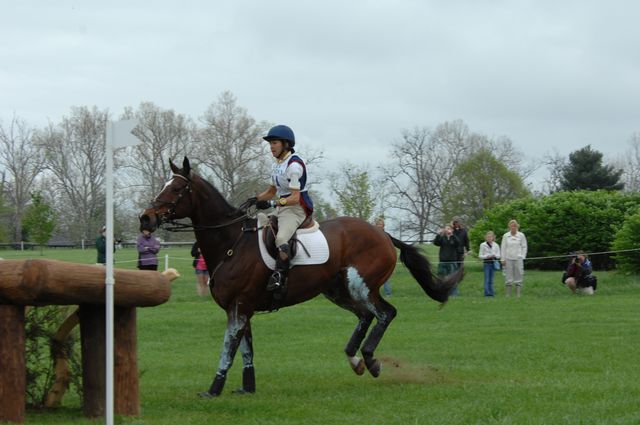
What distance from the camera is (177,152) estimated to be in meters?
73.8

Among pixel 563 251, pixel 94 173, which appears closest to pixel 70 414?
pixel 563 251

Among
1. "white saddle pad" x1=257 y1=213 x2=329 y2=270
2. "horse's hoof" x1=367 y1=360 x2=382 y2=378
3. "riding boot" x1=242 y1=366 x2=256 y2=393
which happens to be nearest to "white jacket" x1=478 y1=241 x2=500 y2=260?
"horse's hoof" x1=367 y1=360 x2=382 y2=378

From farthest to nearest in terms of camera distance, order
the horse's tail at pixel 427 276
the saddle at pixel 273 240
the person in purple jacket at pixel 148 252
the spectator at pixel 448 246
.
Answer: the spectator at pixel 448 246, the person in purple jacket at pixel 148 252, the horse's tail at pixel 427 276, the saddle at pixel 273 240

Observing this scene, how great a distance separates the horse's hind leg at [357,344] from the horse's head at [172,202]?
253cm

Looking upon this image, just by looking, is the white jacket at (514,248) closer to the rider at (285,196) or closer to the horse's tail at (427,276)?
the horse's tail at (427,276)

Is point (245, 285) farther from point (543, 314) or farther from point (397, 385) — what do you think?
point (543, 314)

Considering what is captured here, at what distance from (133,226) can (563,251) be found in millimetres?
46422

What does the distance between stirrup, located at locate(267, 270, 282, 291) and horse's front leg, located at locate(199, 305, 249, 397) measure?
420mm

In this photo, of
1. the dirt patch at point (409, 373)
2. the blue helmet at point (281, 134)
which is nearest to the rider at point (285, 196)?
the blue helmet at point (281, 134)

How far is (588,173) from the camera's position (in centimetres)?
5241

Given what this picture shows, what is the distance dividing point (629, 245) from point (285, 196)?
18621 millimetres

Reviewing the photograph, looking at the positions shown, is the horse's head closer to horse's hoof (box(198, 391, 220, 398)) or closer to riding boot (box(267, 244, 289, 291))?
riding boot (box(267, 244, 289, 291))

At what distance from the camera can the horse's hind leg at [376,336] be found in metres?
10.4

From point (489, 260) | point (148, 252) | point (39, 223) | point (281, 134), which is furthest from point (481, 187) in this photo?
point (281, 134)
